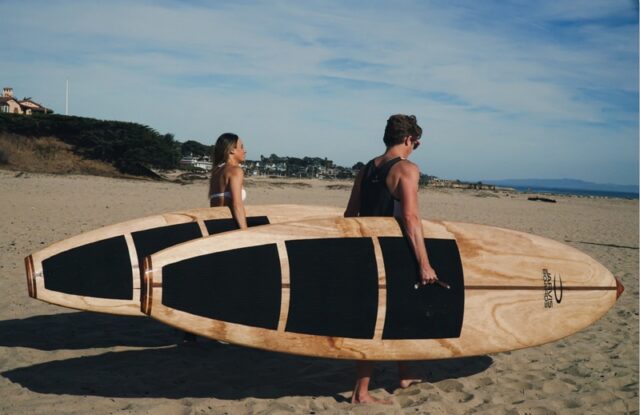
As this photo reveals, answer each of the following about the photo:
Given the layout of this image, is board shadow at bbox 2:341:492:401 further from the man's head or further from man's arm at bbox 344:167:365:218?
→ the man's head

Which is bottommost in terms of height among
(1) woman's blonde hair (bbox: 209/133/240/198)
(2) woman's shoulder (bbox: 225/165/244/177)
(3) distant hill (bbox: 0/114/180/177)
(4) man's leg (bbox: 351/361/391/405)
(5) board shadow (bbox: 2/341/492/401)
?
(5) board shadow (bbox: 2/341/492/401)

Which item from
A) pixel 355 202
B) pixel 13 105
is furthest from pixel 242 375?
pixel 13 105

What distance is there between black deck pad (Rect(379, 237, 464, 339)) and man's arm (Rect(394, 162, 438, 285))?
0.06 m

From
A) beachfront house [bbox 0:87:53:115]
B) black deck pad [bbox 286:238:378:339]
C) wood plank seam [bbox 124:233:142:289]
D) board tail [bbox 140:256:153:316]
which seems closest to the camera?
board tail [bbox 140:256:153:316]

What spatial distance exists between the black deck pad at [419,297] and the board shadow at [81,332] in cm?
234

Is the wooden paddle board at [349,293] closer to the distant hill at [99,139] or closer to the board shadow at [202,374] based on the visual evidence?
the board shadow at [202,374]

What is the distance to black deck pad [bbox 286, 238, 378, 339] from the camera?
3684mm

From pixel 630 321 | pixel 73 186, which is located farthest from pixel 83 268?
pixel 73 186

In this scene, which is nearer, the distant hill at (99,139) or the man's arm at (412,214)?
the man's arm at (412,214)

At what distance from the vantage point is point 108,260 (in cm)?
475

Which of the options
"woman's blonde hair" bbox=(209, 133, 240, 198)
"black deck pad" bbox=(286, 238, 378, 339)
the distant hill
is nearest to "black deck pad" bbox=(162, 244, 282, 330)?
"black deck pad" bbox=(286, 238, 378, 339)

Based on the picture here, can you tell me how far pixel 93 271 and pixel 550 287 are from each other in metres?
3.62

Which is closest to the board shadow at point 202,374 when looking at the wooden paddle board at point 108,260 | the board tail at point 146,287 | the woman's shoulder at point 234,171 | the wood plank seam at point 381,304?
the wooden paddle board at point 108,260

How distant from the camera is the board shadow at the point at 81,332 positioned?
4.94m
